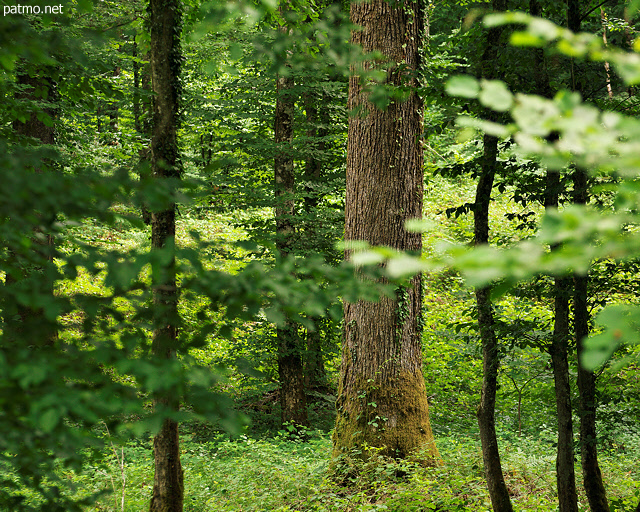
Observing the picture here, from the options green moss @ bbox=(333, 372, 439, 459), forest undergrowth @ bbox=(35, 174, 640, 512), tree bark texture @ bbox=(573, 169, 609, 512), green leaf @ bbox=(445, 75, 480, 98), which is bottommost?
forest undergrowth @ bbox=(35, 174, 640, 512)

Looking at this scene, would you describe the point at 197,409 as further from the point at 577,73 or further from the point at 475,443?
the point at 475,443

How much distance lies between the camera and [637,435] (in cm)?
796

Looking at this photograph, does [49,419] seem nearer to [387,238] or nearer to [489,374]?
[489,374]

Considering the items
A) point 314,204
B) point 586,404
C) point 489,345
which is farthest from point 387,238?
point 314,204

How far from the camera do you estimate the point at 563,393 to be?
3535 mm

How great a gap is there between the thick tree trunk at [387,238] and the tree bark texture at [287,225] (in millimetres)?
2929

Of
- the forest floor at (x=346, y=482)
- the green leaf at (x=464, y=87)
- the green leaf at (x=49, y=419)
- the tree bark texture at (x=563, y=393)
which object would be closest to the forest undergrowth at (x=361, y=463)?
the forest floor at (x=346, y=482)

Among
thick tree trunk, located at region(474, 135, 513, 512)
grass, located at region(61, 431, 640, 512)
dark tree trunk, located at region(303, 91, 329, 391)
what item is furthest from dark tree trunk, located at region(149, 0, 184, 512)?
dark tree trunk, located at region(303, 91, 329, 391)

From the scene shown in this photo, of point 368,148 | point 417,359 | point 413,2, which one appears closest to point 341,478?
point 417,359

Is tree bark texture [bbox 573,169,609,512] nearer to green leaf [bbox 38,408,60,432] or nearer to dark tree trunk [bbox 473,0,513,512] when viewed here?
dark tree trunk [bbox 473,0,513,512]

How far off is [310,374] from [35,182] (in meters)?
9.41

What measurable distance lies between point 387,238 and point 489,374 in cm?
202

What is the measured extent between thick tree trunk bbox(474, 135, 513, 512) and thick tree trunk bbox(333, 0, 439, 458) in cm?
135

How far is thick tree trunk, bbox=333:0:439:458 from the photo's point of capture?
5336mm
